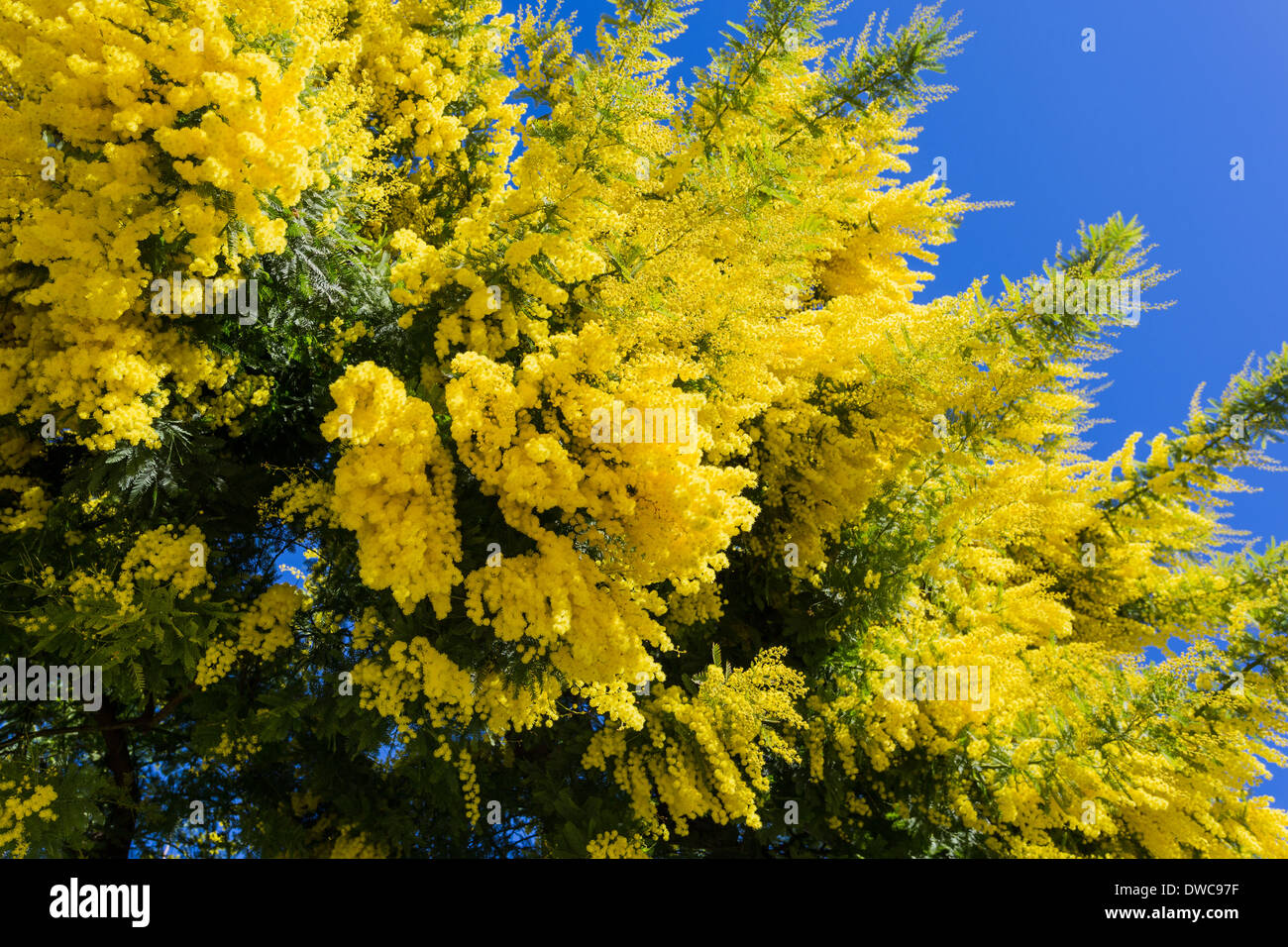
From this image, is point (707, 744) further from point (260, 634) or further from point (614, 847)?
point (260, 634)

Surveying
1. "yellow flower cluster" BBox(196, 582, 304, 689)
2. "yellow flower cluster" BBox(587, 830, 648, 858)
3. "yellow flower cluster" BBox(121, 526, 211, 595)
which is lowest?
"yellow flower cluster" BBox(587, 830, 648, 858)

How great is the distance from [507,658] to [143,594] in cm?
317

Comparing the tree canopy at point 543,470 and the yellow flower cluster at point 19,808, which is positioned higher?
the tree canopy at point 543,470

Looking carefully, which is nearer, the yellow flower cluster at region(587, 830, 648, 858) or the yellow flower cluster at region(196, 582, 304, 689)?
the yellow flower cluster at region(196, 582, 304, 689)

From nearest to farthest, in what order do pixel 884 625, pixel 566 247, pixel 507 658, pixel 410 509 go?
pixel 410 509, pixel 566 247, pixel 507 658, pixel 884 625

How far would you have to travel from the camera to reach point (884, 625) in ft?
25.9

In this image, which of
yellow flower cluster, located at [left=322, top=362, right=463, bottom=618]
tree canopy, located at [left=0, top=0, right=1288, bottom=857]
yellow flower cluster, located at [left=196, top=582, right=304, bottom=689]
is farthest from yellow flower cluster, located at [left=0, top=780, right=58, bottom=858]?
yellow flower cluster, located at [left=322, top=362, right=463, bottom=618]

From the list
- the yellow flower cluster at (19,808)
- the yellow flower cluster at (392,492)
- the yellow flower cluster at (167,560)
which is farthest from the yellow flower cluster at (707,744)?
the yellow flower cluster at (19,808)

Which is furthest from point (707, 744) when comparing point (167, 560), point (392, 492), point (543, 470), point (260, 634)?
point (167, 560)

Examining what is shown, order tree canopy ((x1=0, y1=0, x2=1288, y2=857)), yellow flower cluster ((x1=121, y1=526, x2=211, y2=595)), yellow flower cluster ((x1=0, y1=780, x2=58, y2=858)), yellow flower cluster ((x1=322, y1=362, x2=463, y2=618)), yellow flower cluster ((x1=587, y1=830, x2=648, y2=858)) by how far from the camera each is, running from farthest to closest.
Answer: yellow flower cluster ((x1=587, y1=830, x2=648, y2=858))
yellow flower cluster ((x1=0, y1=780, x2=58, y2=858))
yellow flower cluster ((x1=121, y1=526, x2=211, y2=595))
tree canopy ((x1=0, y1=0, x2=1288, y2=857))
yellow flower cluster ((x1=322, y1=362, x2=463, y2=618))

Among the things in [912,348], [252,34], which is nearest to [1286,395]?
[912,348]

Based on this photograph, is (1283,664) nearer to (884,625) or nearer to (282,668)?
(884,625)

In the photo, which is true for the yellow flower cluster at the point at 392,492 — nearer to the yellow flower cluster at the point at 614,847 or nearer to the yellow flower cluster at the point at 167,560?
the yellow flower cluster at the point at 167,560

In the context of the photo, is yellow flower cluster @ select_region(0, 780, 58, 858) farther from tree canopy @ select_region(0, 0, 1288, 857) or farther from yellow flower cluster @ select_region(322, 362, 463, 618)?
yellow flower cluster @ select_region(322, 362, 463, 618)
